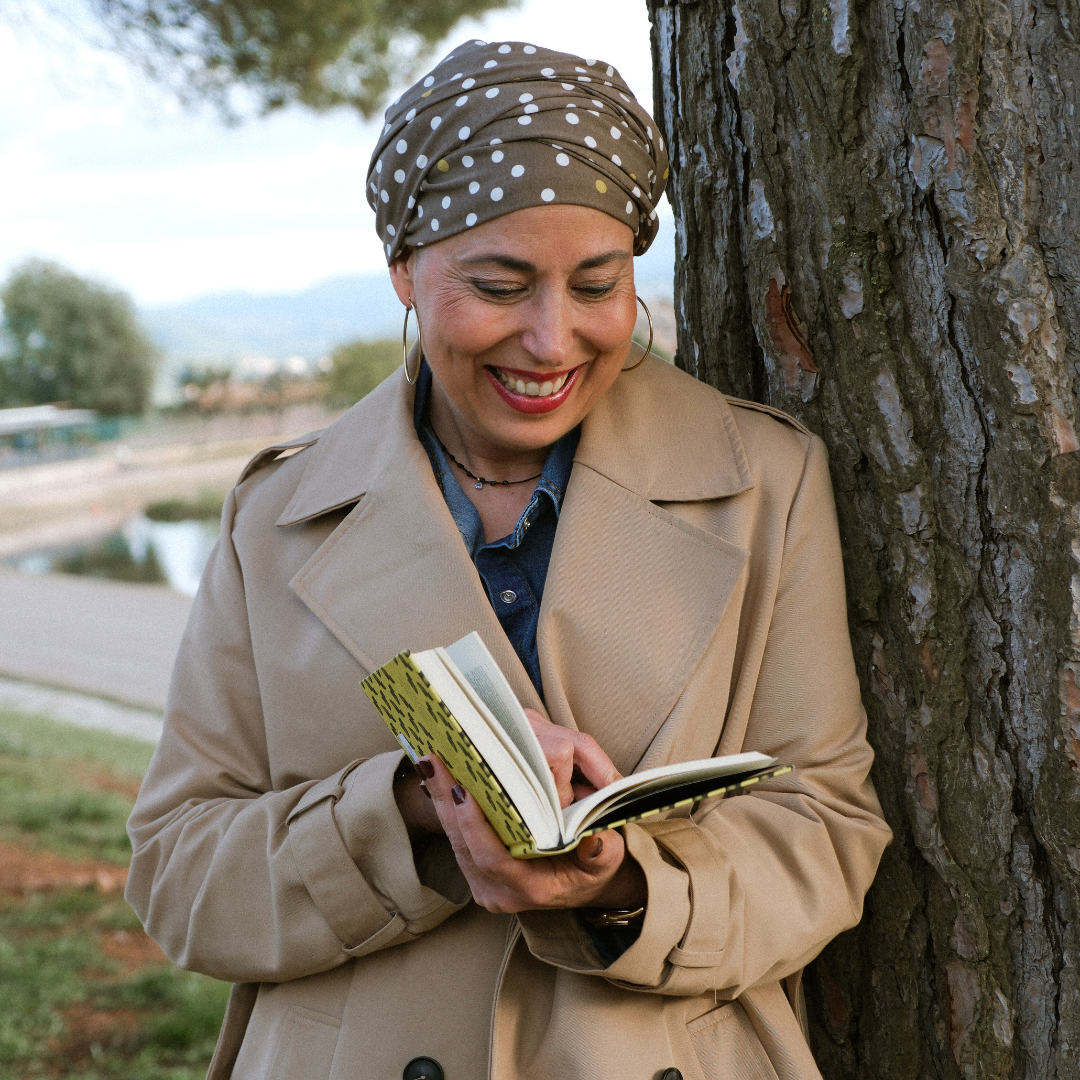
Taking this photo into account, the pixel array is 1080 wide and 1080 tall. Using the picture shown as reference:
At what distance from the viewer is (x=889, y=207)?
1766mm

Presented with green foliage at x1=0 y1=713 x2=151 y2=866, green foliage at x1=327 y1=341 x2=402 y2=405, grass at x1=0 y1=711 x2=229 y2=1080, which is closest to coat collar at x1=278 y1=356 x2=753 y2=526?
grass at x1=0 y1=711 x2=229 y2=1080

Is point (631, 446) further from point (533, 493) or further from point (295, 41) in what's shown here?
point (295, 41)

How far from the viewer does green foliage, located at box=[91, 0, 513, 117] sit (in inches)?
218

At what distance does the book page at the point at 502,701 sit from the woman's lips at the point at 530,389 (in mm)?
440

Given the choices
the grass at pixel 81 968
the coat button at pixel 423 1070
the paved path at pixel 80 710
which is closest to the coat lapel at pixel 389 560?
the coat button at pixel 423 1070

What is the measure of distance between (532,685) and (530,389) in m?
0.45

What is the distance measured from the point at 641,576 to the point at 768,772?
0.55m

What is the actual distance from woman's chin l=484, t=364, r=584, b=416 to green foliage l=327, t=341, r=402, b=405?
2248 centimetres

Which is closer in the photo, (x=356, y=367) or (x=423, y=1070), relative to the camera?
(x=423, y=1070)

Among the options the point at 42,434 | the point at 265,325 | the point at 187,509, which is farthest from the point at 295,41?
the point at 265,325

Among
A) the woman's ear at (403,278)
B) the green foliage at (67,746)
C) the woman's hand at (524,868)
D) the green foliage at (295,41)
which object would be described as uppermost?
the green foliage at (295,41)

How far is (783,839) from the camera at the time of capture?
1.64 metres

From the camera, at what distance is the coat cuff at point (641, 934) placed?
1493 mm

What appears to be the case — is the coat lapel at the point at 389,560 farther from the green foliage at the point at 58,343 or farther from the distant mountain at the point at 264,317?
the distant mountain at the point at 264,317
